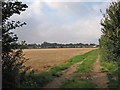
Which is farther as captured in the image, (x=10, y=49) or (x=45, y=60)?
(x=45, y=60)

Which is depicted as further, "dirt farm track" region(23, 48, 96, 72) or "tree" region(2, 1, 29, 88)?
"dirt farm track" region(23, 48, 96, 72)

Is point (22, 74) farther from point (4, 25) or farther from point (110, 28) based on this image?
point (110, 28)

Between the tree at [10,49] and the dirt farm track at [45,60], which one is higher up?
the tree at [10,49]

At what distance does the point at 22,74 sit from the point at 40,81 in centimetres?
170

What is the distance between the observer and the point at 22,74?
6840 mm

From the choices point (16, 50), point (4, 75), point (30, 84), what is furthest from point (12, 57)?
point (30, 84)

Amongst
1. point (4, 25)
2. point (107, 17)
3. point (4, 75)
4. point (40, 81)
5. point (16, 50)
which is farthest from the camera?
point (107, 17)

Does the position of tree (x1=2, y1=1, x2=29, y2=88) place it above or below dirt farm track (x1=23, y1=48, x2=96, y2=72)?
above

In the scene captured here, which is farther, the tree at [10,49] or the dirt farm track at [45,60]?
the dirt farm track at [45,60]

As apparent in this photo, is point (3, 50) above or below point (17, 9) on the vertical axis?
below

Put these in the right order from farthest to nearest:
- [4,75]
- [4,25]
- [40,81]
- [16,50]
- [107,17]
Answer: [107,17] < [40,81] < [16,50] < [4,25] < [4,75]

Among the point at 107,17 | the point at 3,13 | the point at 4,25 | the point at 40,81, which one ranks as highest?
the point at 107,17

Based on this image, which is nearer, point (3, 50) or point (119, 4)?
point (3, 50)

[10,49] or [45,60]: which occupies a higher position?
[10,49]
